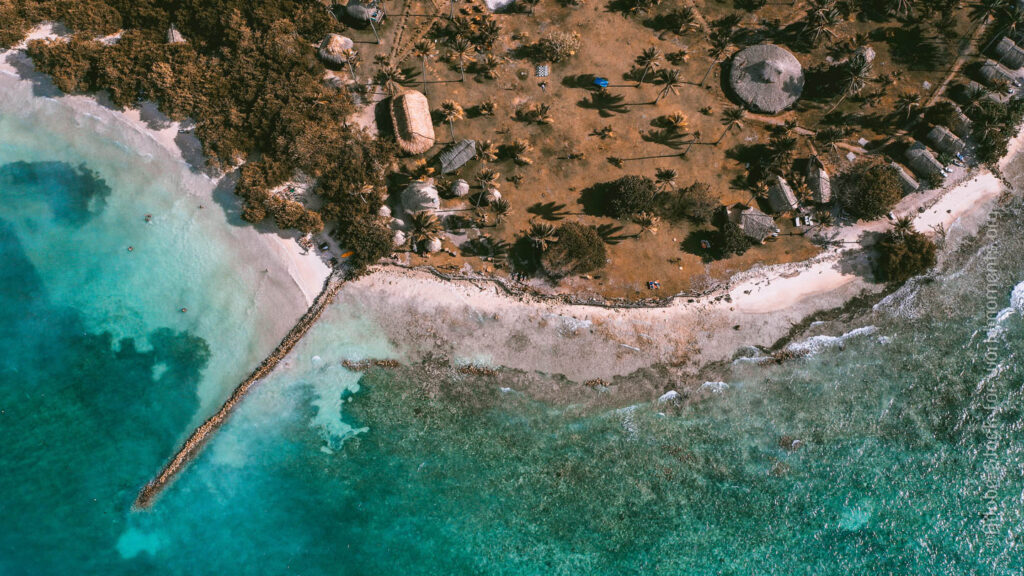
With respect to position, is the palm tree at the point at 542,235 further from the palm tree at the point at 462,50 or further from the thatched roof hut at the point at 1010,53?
the thatched roof hut at the point at 1010,53

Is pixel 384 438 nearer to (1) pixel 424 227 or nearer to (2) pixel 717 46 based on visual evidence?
(1) pixel 424 227

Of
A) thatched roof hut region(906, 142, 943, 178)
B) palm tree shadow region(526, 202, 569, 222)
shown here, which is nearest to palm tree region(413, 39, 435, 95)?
palm tree shadow region(526, 202, 569, 222)

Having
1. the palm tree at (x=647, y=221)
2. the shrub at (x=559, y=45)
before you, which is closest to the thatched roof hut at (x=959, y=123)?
the palm tree at (x=647, y=221)

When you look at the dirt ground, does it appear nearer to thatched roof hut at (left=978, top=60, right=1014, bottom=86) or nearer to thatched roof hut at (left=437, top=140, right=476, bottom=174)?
thatched roof hut at (left=437, top=140, right=476, bottom=174)

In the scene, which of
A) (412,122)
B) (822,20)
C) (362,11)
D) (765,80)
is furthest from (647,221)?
(362,11)

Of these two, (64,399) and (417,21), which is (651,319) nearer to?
(417,21)

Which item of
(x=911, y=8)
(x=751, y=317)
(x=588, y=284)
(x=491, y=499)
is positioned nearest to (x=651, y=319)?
(x=588, y=284)

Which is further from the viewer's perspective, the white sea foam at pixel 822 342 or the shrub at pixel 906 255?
the white sea foam at pixel 822 342
